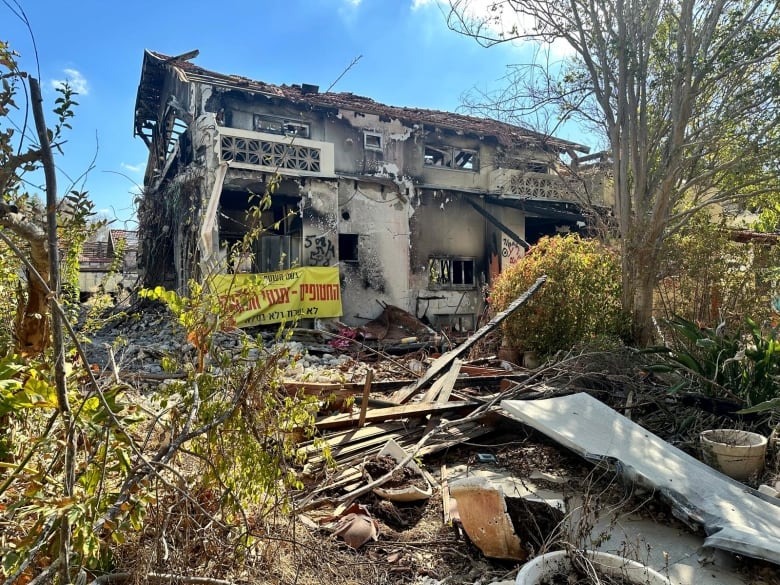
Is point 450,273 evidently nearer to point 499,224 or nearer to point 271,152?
point 499,224

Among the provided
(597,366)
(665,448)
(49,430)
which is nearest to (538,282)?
(597,366)

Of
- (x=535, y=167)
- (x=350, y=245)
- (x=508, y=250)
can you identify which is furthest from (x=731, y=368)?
(x=535, y=167)

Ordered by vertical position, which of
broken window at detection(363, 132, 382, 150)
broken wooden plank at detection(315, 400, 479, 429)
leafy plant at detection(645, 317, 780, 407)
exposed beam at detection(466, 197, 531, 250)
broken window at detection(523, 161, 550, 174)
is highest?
broken window at detection(363, 132, 382, 150)

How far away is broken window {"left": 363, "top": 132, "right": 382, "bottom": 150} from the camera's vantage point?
1480 centimetres

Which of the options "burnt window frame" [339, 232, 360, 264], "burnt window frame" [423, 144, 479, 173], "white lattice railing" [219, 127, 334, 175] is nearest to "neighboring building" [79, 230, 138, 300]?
"white lattice railing" [219, 127, 334, 175]

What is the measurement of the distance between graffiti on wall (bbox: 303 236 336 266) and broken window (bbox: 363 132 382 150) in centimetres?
329

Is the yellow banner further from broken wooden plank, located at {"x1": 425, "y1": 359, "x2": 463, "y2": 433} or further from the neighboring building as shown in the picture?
broken wooden plank, located at {"x1": 425, "y1": 359, "x2": 463, "y2": 433}

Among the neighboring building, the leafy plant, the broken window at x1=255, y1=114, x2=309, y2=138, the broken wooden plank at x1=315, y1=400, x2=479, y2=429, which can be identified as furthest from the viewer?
the neighboring building

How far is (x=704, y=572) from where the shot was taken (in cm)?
292

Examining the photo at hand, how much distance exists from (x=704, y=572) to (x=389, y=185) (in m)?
13.1

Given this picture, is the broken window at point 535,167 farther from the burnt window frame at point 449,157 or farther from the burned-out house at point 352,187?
the burnt window frame at point 449,157

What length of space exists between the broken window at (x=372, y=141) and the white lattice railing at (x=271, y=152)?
1496 mm

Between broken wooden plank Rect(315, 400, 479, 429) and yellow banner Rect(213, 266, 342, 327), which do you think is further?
yellow banner Rect(213, 266, 342, 327)

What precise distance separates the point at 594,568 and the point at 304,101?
44.6 ft
